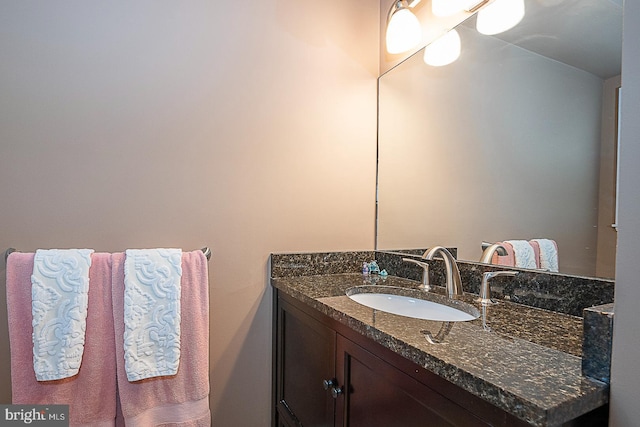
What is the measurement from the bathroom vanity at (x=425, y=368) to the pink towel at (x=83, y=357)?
0.59m

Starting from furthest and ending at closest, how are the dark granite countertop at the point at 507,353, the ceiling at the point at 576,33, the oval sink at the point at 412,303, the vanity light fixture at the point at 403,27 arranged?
the vanity light fixture at the point at 403,27
the oval sink at the point at 412,303
the ceiling at the point at 576,33
the dark granite countertop at the point at 507,353

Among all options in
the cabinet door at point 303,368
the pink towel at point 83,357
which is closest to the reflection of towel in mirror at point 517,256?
the cabinet door at point 303,368

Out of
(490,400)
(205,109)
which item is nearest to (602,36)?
(490,400)

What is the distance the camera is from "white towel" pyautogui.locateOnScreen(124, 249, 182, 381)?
1.02 metres

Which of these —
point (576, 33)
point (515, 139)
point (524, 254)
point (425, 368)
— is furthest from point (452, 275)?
point (576, 33)

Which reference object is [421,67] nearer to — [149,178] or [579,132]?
[579,132]

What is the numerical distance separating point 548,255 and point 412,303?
1.50ft

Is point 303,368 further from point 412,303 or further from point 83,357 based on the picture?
point 83,357

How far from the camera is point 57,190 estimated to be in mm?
1142

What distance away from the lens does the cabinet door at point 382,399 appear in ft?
2.10

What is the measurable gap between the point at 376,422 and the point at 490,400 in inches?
15.7

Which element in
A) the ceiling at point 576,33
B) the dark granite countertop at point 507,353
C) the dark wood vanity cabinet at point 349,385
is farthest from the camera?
the ceiling at point 576,33

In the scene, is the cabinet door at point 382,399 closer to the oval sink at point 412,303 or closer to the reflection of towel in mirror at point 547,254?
the oval sink at point 412,303

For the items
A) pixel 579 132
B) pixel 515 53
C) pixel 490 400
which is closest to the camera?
pixel 490 400
